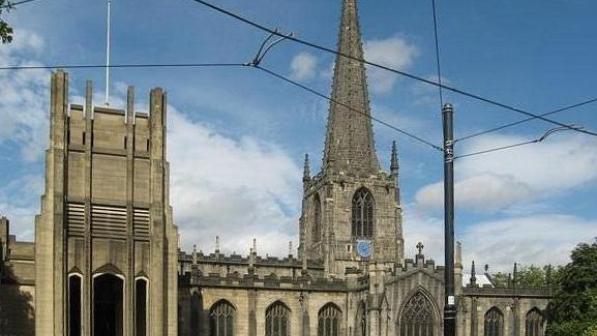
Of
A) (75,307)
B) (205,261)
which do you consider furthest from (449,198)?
(205,261)

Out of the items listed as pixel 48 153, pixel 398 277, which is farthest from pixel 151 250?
pixel 398 277

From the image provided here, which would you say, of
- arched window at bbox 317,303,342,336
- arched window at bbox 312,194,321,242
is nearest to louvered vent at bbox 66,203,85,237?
arched window at bbox 317,303,342,336

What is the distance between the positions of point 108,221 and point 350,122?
127ft

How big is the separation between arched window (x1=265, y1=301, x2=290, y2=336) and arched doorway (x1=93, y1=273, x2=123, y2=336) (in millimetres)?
15863

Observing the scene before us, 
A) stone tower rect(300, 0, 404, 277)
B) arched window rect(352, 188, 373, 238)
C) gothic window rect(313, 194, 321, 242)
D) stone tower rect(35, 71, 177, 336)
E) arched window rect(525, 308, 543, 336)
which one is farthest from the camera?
gothic window rect(313, 194, 321, 242)

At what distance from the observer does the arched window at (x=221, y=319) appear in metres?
57.0

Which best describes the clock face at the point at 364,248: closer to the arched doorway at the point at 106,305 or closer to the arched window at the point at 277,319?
the arched window at the point at 277,319

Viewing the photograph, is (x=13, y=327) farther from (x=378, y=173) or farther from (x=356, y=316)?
(x=378, y=173)

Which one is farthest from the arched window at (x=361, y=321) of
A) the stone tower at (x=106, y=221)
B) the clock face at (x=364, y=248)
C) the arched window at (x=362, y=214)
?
the stone tower at (x=106, y=221)

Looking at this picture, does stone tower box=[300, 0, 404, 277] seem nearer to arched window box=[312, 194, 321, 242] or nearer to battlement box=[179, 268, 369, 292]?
arched window box=[312, 194, 321, 242]

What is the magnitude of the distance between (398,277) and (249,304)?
9993 mm

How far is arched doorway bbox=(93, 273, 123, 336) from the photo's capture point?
44.1 metres

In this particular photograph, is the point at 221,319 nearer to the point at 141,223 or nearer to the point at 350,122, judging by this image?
the point at 141,223

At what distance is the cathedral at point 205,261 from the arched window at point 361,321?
0.15m
